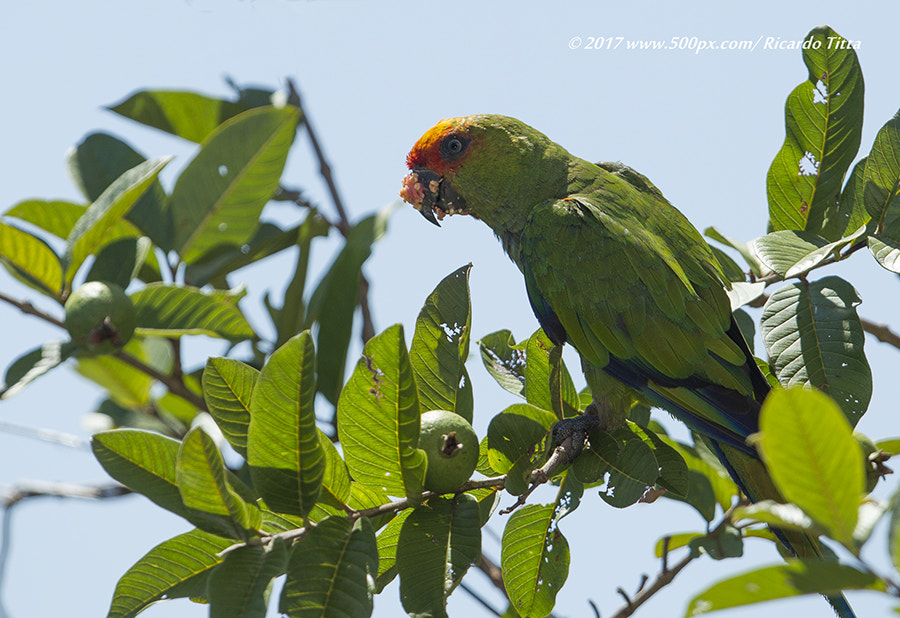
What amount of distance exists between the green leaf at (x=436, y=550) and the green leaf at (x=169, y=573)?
39 centimetres

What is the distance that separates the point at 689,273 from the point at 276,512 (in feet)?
5.07

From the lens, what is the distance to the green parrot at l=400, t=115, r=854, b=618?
2346 millimetres

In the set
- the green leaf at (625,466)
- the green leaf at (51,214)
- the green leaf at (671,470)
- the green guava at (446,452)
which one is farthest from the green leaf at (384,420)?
the green leaf at (51,214)

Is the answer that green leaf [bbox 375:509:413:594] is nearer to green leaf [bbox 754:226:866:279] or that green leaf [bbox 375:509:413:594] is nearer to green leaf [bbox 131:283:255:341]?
green leaf [bbox 131:283:255:341]

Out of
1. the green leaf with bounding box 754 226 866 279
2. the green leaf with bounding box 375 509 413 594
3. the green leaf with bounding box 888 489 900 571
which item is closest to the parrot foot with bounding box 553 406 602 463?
the green leaf with bounding box 375 509 413 594

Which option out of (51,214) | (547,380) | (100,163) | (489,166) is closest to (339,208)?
(489,166)

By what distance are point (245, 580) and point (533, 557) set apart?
0.83 meters

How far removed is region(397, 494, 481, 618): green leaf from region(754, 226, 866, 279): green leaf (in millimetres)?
1026

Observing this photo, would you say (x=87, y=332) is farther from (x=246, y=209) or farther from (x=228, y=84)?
(x=228, y=84)

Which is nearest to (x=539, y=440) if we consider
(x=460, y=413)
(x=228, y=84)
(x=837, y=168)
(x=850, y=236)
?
(x=460, y=413)

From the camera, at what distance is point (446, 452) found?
174 cm

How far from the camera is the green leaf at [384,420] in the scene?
5.04ft

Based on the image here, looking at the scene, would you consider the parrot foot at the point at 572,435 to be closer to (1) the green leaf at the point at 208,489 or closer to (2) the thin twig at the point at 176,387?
(1) the green leaf at the point at 208,489

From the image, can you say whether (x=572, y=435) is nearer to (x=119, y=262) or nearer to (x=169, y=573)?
(x=169, y=573)
